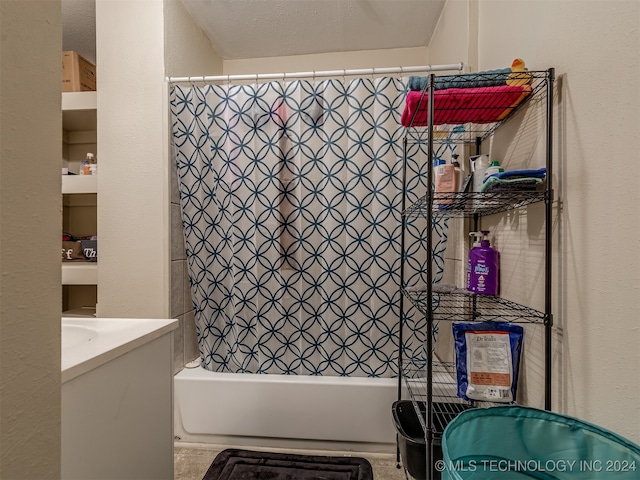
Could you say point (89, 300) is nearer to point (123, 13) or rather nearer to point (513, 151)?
point (123, 13)

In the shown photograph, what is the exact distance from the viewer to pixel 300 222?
1516 mm

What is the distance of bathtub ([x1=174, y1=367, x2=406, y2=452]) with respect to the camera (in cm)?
147

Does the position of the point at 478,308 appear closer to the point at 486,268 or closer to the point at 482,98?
the point at 486,268

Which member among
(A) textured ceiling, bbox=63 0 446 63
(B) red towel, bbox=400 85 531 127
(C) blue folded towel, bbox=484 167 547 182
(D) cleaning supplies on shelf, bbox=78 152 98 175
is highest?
(A) textured ceiling, bbox=63 0 446 63

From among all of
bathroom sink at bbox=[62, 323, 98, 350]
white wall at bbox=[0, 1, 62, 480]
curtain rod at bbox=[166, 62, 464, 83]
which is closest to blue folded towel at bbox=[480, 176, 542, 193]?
curtain rod at bbox=[166, 62, 464, 83]

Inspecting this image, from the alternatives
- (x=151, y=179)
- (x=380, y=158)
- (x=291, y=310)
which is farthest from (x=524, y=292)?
(x=151, y=179)

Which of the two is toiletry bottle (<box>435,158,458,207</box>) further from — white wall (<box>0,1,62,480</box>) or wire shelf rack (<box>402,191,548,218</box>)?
white wall (<box>0,1,62,480</box>)

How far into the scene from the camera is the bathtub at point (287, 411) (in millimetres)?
1469

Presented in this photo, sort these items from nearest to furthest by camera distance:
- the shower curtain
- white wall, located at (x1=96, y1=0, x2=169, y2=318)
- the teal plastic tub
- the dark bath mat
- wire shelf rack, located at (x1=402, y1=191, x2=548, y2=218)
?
the teal plastic tub
wire shelf rack, located at (x1=402, y1=191, x2=548, y2=218)
the dark bath mat
the shower curtain
white wall, located at (x1=96, y1=0, x2=169, y2=318)

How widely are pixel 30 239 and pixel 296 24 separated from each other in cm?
199

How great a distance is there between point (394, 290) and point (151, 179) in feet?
4.06

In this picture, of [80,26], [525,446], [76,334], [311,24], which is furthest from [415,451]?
[80,26]

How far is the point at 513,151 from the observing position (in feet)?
→ 3.62

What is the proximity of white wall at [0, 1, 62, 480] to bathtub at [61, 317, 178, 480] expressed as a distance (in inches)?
8.4
